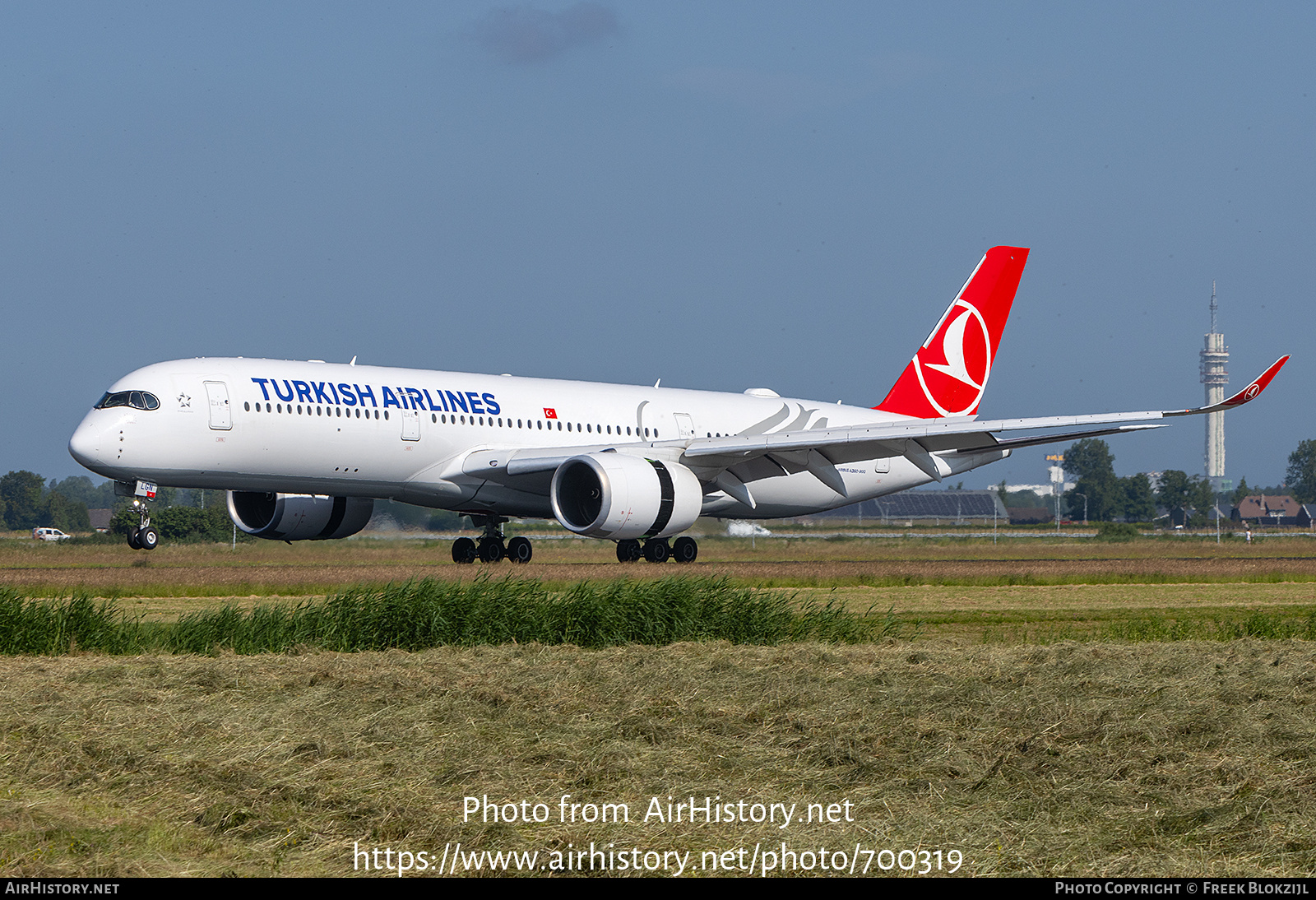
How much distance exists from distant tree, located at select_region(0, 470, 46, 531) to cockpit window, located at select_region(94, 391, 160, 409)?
70899 mm

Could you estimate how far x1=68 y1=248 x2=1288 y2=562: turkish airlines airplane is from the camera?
23.7 metres

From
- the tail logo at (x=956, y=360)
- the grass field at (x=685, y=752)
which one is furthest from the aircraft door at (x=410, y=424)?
the tail logo at (x=956, y=360)

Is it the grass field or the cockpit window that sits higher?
the cockpit window

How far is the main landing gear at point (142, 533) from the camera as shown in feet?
75.7

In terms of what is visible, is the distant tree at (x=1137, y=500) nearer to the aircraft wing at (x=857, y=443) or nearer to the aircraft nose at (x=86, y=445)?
the aircraft wing at (x=857, y=443)

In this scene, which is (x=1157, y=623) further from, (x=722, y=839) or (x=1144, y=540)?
(x=1144, y=540)

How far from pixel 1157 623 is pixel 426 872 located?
1157cm

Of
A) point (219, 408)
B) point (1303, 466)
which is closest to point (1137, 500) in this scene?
point (1303, 466)

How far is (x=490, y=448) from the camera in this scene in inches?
1065

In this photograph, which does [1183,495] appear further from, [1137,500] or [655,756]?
[655,756]

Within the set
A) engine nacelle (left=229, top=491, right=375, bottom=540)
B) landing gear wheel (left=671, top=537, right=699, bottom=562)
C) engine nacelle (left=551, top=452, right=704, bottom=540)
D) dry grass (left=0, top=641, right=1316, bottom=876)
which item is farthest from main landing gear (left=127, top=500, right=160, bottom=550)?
dry grass (left=0, top=641, right=1316, bottom=876)

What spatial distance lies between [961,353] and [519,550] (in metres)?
13.1

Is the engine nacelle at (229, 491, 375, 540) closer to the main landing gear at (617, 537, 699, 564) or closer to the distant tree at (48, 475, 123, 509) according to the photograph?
the main landing gear at (617, 537, 699, 564)

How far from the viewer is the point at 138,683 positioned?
1034 cm
